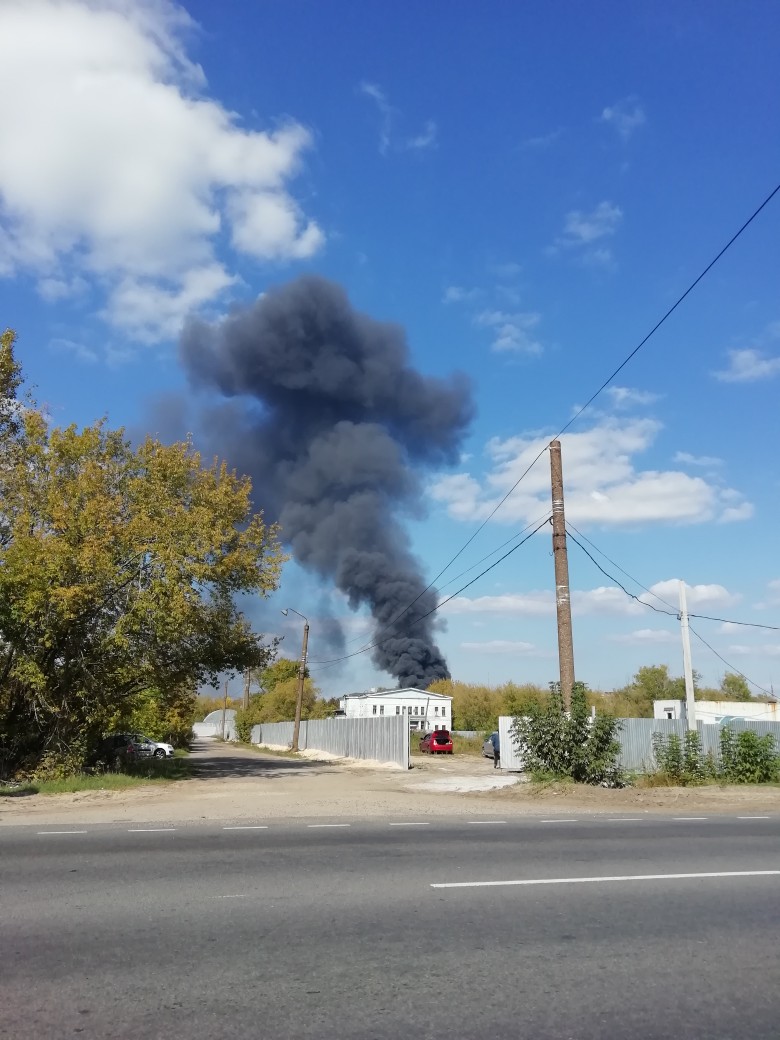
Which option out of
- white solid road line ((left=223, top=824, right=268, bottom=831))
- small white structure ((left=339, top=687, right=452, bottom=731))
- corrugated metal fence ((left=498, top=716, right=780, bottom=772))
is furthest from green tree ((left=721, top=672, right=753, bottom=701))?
white solid road line ((left=223, top=824, right=268, bottom=831))

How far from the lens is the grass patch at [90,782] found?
19.3m

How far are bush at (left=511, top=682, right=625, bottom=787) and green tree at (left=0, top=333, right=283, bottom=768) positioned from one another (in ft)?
29.6

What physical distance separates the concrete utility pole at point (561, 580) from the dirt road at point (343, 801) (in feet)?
8.73

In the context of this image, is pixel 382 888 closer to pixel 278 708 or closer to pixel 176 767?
pixel 176 767

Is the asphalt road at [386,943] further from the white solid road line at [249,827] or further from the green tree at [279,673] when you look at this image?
the green tree at [279,673]

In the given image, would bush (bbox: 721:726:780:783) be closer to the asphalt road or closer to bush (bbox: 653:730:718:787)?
bush (bbox: 653:730:718:787)

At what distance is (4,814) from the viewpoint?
1562 cm

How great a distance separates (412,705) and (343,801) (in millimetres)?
55009

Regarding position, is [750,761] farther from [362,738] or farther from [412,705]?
[412,705]

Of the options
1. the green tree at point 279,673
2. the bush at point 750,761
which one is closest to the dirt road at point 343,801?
the bush at point 750,761

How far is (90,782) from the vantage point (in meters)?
20.8

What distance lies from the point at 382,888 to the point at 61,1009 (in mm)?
3739

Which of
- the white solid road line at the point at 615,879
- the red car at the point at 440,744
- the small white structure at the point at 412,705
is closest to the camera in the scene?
the white solid road line at the point at 615,879

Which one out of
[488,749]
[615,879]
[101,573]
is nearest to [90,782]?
[101,573]
